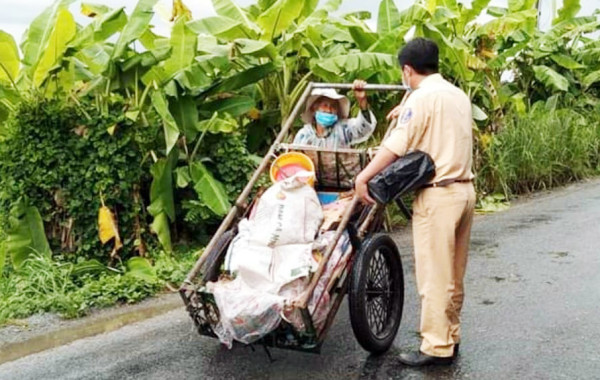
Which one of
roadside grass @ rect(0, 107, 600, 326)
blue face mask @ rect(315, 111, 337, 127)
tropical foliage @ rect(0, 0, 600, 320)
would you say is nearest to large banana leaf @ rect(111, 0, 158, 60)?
tropical foliage @ rect(0, 0, 600, 320)

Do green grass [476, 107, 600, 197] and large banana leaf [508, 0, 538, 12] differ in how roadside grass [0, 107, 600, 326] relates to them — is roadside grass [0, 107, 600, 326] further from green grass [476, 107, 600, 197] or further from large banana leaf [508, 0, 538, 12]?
large banana leaf [508, 0, 538, 12]

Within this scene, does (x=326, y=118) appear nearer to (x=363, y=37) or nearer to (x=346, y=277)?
(x=346, y=277)

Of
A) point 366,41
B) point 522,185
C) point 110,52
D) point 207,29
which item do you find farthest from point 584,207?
point 110,52

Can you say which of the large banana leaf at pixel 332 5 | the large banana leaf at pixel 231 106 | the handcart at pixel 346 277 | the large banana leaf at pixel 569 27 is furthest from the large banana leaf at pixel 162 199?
the large banana leaf at pixel 569 27

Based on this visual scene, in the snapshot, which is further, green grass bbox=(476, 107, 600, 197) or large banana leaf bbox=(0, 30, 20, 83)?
green grass bbox=(476, 107, 600, 197)

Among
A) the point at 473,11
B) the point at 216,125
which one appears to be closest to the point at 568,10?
the point at 473,11

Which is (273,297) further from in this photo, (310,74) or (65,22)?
(310,74)

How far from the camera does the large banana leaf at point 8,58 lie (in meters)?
6.60

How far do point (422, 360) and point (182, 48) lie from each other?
3.86 m

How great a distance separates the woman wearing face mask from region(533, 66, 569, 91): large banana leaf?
792cm

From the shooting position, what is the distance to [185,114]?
23.3 ft

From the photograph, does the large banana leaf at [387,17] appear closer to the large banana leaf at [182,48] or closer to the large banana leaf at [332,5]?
the large banana leaf at [332,5]

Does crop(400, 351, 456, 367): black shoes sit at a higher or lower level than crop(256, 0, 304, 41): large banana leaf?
lower

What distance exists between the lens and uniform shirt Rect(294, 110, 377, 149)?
17.8 feet
